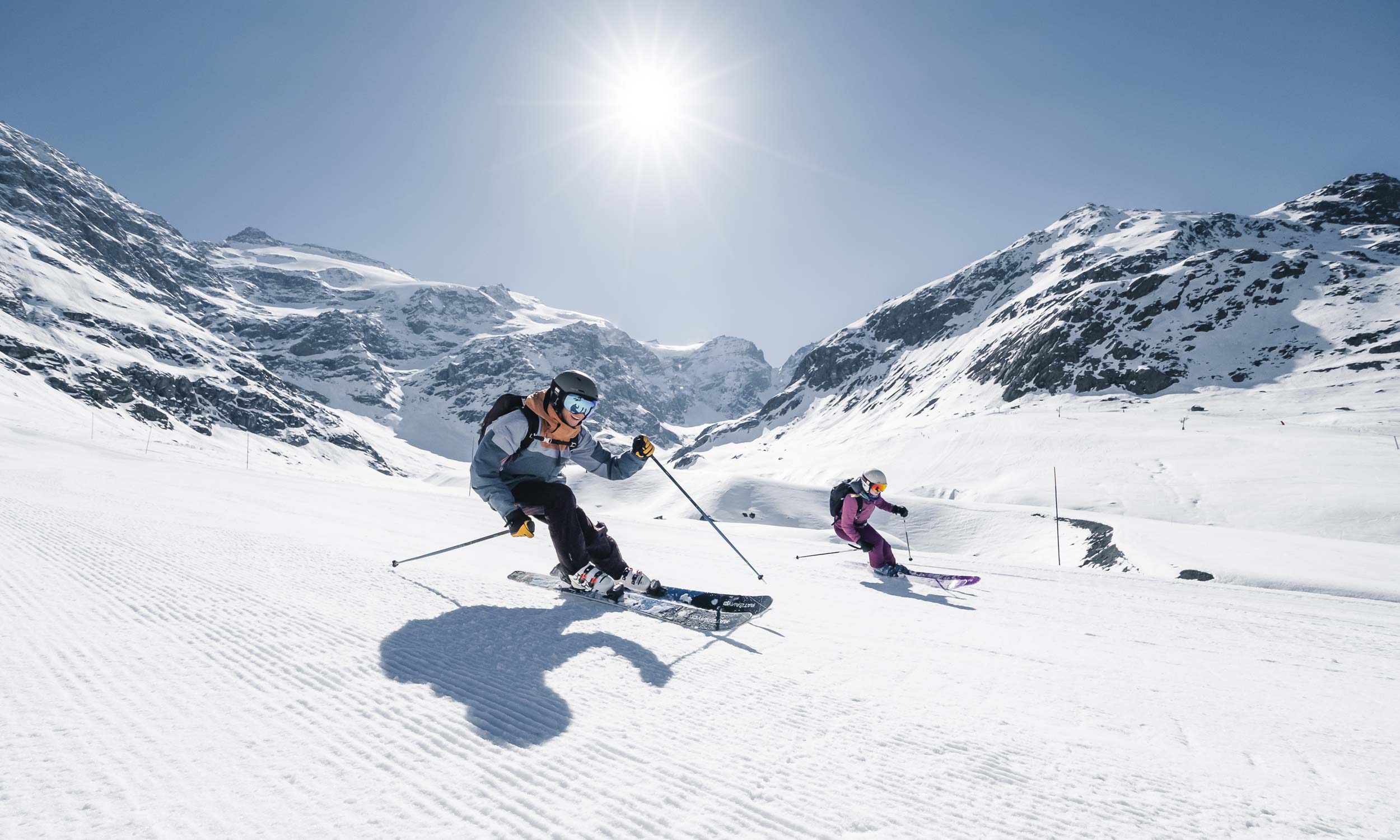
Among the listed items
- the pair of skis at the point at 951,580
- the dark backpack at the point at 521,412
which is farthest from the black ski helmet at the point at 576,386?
the pair of skis at the point at 951,580

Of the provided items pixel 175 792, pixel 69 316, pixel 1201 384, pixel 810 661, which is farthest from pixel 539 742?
pixel 69 316

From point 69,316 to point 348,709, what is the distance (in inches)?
6451

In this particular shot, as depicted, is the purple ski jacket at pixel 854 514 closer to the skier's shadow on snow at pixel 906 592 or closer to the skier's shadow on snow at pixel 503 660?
the skier's shadow on snow at pixel 906 592

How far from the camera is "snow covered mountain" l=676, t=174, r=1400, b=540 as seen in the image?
25.3 meters

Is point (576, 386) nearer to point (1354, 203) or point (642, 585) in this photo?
point (642, 585)

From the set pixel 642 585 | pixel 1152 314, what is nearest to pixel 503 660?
pixel 642 585

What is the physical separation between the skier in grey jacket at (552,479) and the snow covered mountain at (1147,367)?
2148 centimetres

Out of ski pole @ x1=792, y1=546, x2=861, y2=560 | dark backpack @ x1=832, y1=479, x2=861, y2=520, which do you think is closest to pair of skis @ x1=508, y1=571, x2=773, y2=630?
ski pole @ x1=792, y1=546, x2=861, y2=560

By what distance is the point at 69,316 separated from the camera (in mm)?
110500

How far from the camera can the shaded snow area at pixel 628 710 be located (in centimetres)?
191

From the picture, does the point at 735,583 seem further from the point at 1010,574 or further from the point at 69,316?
the point at 69,316

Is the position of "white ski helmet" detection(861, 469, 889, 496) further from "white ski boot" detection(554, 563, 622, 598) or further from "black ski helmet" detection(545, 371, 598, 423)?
"black ski helmet" detection(545, 371, 598, 423)

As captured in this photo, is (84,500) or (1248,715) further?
(84,500)

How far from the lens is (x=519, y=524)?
15.4ft
